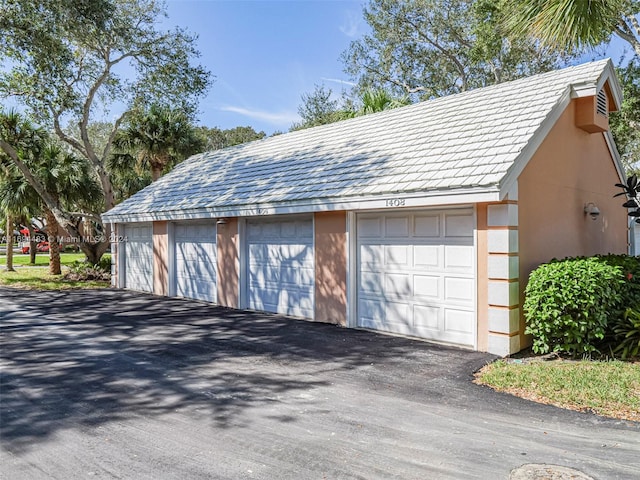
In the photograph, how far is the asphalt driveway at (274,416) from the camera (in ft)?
11.7

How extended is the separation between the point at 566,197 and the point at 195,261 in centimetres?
940

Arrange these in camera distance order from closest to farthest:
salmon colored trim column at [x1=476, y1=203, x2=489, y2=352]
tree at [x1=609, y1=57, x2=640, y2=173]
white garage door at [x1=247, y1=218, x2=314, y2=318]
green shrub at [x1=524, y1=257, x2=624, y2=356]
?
green shrub at [x1=524, y1=257, x2=624, y2=356] → salmon colored trim column at [x1=476, y1=203, x2=489, y2=352] → white garage door at [x1=247, y1=218, x2=314, y2=318] → tree at [x1=609, y1=57, x2=640, y2=173]

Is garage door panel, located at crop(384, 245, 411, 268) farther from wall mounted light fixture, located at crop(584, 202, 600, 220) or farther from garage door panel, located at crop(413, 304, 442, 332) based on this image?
wall mounted light fixture, located at crop(584, 202, 600, 220)

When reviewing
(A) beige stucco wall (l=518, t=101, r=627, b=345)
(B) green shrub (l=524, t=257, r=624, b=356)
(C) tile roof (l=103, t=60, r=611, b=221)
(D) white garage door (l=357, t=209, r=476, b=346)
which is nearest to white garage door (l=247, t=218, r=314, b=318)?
(C) tile roof (l=103, t=60, r=611, b=221)

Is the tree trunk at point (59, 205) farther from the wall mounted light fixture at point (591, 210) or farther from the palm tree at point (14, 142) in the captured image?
the wall mounted light fixture at point (591, 210)

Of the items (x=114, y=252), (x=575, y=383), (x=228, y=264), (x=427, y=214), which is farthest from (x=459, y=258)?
(x=114, y=252)

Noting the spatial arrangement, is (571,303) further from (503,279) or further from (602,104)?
(602,104)

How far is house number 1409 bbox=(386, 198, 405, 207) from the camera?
7674mm

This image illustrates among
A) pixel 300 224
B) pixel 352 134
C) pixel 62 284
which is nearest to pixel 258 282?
pixel 300 224

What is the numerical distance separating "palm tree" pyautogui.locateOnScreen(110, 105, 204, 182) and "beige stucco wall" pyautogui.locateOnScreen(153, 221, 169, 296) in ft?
26.9

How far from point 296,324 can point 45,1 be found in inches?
451

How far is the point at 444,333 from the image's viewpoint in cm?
757

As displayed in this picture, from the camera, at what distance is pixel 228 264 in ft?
38.0

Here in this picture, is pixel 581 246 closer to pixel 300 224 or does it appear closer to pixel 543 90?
pixel 543 90
